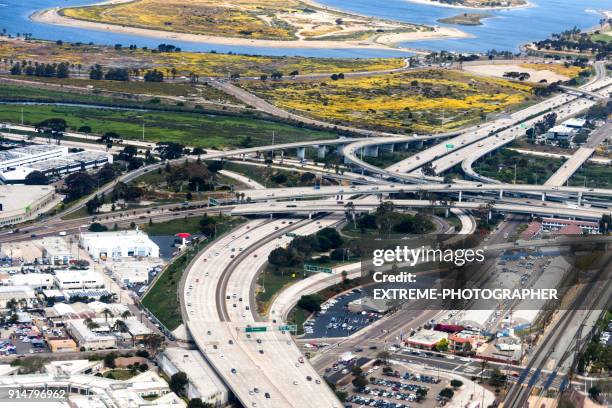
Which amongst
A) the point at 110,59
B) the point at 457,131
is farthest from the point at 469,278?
→ the point at 110,59

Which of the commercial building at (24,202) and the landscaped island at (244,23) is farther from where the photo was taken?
the landscaped island at (244,23)

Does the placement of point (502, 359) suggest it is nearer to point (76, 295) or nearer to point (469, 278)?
point (469, 278)

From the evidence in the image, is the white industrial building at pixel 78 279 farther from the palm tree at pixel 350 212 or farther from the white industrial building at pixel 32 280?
the palm tree at pixel 350 212

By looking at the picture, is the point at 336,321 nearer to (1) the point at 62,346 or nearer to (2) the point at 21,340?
(1) the point at 62,346

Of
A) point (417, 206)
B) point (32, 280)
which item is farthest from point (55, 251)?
point (417, 206)
